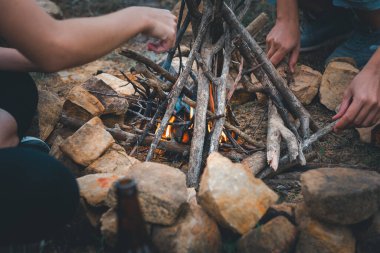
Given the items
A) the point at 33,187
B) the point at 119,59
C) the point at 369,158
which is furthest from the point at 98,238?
the point at 119,59

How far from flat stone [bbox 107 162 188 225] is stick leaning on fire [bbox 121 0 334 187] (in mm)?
450

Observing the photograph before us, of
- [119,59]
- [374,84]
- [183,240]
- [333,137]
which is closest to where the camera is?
[183,240]

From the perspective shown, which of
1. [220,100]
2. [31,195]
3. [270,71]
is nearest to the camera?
Answer: [31,195]

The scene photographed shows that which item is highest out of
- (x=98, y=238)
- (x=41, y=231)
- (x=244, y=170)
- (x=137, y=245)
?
(x=244, y=170)

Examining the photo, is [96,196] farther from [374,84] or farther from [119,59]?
[119,59]

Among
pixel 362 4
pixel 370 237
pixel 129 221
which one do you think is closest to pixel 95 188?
pixel 129 221

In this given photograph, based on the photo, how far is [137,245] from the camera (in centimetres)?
147

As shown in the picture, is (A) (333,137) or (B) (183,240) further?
(A) (333,137)

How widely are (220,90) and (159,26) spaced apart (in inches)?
32.7

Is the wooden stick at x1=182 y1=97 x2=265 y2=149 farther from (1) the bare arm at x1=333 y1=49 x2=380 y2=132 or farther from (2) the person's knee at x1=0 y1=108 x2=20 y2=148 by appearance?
(2) the person's knee at x1=0 y1=108 x2=20 y2=148

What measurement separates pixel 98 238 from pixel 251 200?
0.79 metres

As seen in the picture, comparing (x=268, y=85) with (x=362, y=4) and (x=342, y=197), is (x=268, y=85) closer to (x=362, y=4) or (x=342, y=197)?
(x=362, y=4)

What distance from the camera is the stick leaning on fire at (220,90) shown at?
2.44 metres

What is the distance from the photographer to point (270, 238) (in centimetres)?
182
